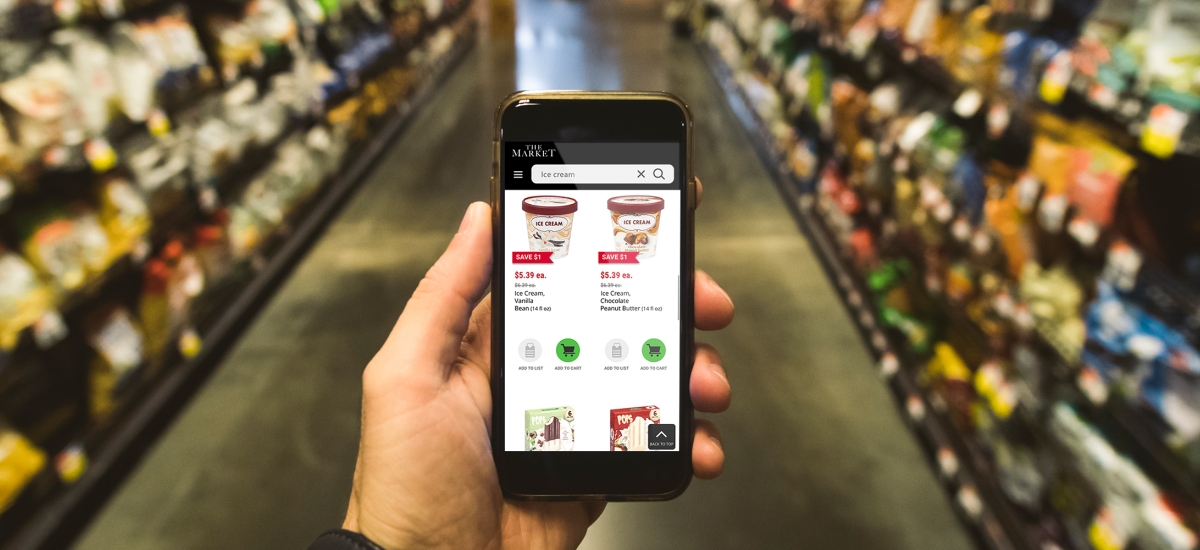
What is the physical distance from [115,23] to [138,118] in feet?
1.04

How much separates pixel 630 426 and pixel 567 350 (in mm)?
117

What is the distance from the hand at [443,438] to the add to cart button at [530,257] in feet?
0.10

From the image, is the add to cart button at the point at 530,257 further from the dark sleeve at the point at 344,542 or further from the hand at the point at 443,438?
the dark sleeve at the point at 344,542

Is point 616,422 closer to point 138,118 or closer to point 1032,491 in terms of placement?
point 1032,491

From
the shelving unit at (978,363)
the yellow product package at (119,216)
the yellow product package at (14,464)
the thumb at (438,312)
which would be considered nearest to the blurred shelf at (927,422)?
the shelving unit at (978,363)

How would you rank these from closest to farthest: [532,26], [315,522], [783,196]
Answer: [315,522] → [783,196] → [532,26]

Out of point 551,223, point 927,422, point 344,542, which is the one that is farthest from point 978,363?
point 344,542

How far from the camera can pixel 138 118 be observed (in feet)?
6.89

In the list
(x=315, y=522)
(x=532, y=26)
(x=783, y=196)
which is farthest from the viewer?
(x=532, y=26)

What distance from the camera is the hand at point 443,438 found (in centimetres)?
85

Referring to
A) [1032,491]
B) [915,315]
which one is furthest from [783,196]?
[1032,491]

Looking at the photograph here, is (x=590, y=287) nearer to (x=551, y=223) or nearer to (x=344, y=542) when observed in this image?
(x=551, y=223)

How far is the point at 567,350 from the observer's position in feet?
2.94

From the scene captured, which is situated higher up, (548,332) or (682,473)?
(548,332)
